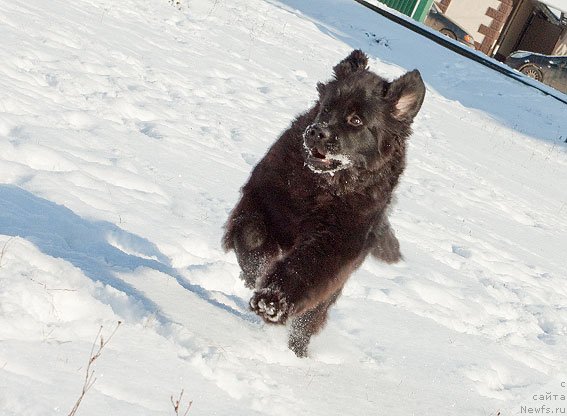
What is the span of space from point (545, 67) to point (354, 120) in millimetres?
25449

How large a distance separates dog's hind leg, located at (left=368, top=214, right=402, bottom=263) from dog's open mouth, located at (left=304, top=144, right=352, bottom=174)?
1.77 ft

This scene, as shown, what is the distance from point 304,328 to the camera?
15.9 feet

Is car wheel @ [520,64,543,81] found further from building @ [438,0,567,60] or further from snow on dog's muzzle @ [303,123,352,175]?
snow on dog's muzzle @ [303,123,352,175]

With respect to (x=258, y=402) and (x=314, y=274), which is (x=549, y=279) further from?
(x=258, y=402)

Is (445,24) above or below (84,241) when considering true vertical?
above

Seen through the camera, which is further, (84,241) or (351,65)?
(351,65)

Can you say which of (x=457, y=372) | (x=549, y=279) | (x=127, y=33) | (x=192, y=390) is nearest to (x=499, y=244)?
(x=549, y=279)

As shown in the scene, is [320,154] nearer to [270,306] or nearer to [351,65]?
[351,65]

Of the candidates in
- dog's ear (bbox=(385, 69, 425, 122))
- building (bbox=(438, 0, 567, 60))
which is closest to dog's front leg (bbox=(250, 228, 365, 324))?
dog's ear (bbox=(385, 69, 425, 122))

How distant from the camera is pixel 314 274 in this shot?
4336mm

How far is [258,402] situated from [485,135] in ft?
44.7

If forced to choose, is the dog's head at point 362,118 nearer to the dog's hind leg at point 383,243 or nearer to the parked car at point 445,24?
the dog's hind leg at point 383,243

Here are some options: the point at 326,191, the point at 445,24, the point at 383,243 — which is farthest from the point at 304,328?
the point at 445,24

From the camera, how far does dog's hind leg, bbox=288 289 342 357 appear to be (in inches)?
191
